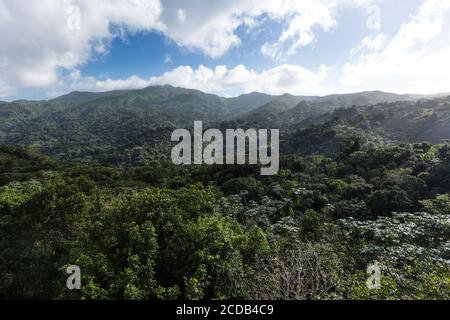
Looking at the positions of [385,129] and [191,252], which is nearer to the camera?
[191,252]

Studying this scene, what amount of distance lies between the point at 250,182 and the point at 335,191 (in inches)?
407

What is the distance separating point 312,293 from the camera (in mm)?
10836

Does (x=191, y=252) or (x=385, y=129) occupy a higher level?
(x=385, y=129)

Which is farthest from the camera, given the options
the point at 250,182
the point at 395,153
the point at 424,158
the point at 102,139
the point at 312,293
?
the point at 102,139

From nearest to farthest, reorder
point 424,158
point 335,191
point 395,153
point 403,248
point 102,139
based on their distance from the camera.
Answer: point 403,248
point 335,191
point 424,158
point 395,153
point 102,139

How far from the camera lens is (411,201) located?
106 feet

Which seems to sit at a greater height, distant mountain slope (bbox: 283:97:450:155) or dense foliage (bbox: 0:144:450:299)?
distant mountain slope (bbox: 283:97:450:155)

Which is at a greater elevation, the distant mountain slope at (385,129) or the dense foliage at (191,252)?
the distant mountain slope at (385,129)

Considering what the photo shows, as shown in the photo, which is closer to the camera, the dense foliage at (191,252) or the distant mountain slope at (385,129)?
the dense foliage at (191,252)

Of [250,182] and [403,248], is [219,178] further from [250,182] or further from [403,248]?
[403,248]

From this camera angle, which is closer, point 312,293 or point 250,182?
point 312,293

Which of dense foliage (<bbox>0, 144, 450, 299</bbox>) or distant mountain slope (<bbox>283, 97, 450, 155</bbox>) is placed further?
distant mountain slope (<bbox>283, 97, 450, 155</bbox>)
